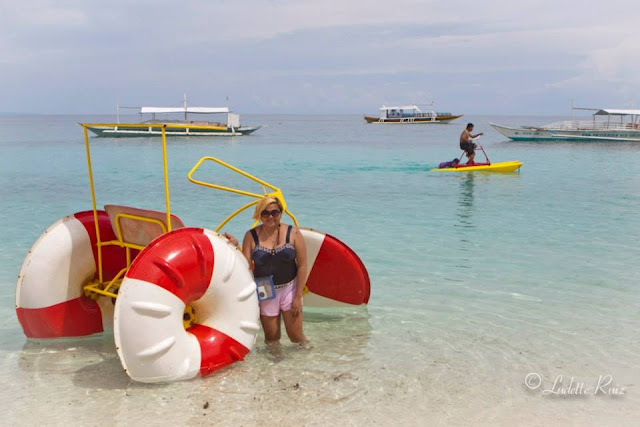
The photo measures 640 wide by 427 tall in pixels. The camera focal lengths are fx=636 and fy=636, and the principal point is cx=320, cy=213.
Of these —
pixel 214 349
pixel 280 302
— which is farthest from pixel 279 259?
pixel 214 349

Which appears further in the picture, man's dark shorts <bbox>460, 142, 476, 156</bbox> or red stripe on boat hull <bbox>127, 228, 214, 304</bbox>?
man's dark shorts <bbox>460, 142, 476, 156</bbox>

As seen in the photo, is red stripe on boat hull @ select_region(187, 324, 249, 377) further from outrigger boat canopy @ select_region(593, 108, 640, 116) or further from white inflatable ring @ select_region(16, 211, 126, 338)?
outrigger boat canopy @ select_region(593, 108, 640, 116)

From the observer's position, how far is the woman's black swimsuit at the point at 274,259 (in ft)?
16.4

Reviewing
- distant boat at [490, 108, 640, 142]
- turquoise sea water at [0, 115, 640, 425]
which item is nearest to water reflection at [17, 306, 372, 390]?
turquoise sea water at [0, 115, 640, 425]

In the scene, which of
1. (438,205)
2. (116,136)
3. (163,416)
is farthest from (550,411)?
(116,136)

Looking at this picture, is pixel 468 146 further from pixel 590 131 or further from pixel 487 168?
pixel 590 131

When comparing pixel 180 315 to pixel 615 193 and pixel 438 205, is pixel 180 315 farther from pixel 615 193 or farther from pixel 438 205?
pixel 615 193

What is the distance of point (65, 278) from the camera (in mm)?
5172

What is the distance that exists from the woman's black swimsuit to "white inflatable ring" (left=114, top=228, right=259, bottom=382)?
0.24 m

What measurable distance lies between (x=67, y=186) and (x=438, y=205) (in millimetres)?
12294

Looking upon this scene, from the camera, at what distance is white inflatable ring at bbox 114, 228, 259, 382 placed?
13.9 feet

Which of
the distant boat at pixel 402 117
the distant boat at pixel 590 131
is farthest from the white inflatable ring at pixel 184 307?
the distant boat at pixel 402 117

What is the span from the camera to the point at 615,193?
17953 mm

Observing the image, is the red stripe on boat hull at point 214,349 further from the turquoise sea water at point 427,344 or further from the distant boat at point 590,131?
the distant boat at point 590,131
